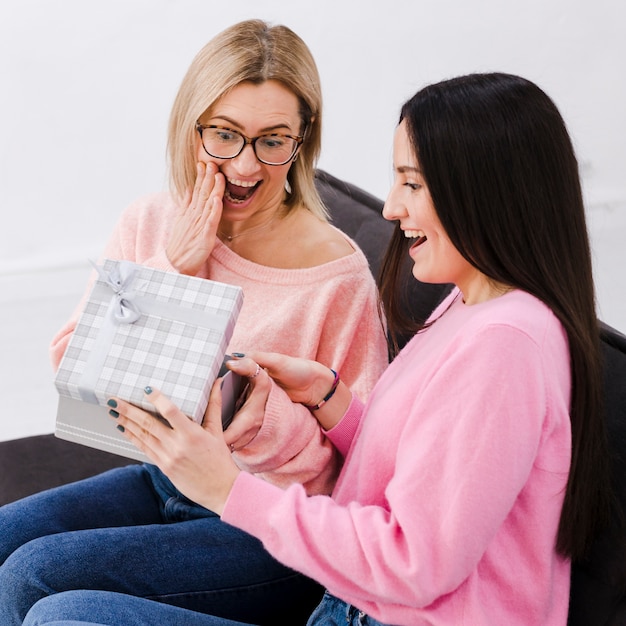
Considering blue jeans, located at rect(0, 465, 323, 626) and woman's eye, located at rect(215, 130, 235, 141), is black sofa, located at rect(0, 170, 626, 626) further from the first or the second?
woman's eye, located at rect(215, 130, 235, 141)

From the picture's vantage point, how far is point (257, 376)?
1394 mm

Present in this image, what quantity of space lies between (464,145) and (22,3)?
8.92 feet

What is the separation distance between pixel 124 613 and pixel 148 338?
379 mm

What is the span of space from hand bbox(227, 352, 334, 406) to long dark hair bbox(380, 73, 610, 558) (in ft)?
1.33

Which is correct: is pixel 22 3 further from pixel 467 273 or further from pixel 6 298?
pixel 467 273

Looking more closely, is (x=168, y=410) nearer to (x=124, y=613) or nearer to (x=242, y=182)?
(x=124, y=613)

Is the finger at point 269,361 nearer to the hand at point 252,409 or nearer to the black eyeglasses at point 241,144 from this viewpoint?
the hand at point 252,409

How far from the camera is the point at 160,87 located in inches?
140

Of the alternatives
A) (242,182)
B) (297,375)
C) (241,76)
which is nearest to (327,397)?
(297,375)

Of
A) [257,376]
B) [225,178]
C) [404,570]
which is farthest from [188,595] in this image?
[225,178]

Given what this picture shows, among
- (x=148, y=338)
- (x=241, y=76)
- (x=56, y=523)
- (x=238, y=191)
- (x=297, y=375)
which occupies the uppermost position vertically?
(x=241, y=76)

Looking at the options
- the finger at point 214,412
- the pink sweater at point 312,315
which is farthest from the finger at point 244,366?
the pink sweater at point 312,315

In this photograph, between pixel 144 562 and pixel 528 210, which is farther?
pixel 144 562

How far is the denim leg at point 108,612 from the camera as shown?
49.1 inches
